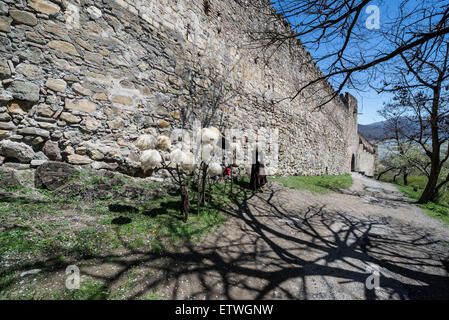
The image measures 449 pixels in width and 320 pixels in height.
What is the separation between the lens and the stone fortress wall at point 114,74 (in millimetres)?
2756

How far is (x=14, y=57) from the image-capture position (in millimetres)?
2688

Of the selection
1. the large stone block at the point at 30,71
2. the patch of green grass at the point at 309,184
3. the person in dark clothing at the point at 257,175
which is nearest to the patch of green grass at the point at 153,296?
the large stone block at the point at 30,71

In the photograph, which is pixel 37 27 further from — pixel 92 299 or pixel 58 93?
pixel 92 299

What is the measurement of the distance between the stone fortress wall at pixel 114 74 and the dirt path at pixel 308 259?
241cm

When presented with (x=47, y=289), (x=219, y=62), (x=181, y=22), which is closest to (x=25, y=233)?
(x=47, y=289)

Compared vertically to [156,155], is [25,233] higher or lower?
lower

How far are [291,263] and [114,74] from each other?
176 inches

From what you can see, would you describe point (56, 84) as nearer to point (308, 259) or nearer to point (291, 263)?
point (291, 263)

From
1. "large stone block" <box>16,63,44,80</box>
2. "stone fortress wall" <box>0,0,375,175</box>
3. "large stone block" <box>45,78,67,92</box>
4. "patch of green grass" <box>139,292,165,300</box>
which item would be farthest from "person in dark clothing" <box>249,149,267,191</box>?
"large stone block" <box>16,63,44,80</box>

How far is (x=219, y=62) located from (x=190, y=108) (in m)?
2.04

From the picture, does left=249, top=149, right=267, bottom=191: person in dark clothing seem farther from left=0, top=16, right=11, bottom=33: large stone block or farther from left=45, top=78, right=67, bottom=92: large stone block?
left=0, top=16, right=11, bottom=33: large stone block
